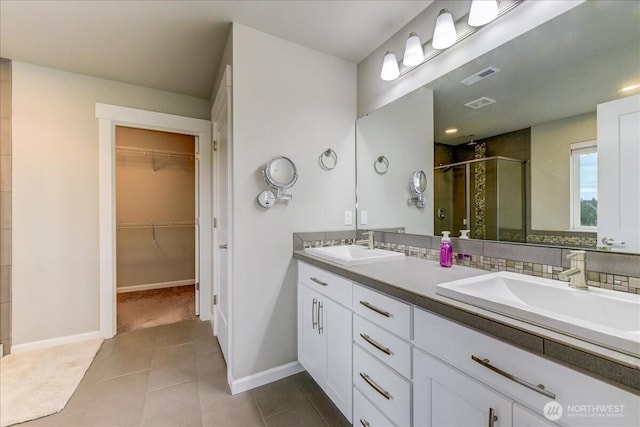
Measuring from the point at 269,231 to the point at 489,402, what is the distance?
144cm

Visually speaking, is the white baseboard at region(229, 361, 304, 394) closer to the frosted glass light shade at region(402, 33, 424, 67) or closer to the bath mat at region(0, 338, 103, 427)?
the bath mat at region(0, 338, 103, 427)

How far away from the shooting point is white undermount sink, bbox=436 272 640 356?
2.02ft

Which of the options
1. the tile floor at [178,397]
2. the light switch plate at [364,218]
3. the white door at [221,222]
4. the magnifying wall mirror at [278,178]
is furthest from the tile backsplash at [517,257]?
the tile floor at [178,397]

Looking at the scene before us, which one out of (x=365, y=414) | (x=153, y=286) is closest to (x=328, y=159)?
(x=365, y=414)

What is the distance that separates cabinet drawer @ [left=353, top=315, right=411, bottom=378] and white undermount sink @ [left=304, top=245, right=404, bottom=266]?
0.30 meters

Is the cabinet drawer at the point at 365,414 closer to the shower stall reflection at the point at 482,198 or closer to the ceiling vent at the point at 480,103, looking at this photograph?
the shower stall reflection at the point at 482,198

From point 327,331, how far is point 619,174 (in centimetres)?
145

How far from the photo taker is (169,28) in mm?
1776

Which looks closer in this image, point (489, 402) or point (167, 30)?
point (489, 402)

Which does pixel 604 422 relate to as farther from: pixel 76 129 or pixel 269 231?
pixel 76 129

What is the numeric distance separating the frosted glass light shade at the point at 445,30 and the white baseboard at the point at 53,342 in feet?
A: 11.5

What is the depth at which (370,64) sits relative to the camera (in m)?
2.08

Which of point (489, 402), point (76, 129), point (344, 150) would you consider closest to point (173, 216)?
point (76, 129)

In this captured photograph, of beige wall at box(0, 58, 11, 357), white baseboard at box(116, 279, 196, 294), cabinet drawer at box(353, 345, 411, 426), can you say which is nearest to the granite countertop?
cabinet drawer at box(353, 345, 411, 426)
